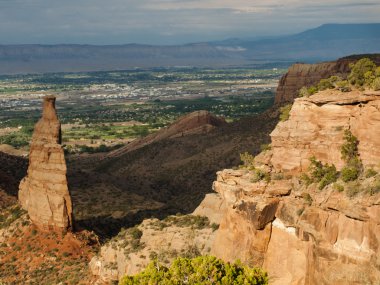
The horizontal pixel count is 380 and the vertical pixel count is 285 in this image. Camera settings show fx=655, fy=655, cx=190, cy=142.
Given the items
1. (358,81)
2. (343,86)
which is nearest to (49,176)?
(343,86)

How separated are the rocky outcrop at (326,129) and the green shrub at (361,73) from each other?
1267mm

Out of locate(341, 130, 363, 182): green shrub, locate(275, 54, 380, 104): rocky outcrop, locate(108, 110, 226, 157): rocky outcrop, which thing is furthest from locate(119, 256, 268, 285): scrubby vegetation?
locate(108, 110, 226, 157): rocky outcrop

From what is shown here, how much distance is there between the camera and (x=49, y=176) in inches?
1900

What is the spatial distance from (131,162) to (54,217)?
4471cm

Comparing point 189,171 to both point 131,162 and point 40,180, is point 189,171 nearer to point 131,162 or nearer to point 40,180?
point 131,162

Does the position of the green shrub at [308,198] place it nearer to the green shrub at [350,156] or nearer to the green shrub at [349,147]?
the green shrub at [350,156]

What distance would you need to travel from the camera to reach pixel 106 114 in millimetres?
199875

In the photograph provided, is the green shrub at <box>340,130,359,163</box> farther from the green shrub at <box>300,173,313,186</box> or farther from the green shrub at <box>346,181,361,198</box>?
the green shrub at <box>300,173,313,186</box>

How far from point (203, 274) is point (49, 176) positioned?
22.0 meters

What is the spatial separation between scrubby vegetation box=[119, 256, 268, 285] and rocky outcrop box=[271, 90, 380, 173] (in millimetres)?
5218

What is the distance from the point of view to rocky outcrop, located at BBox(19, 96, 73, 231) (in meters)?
47.7

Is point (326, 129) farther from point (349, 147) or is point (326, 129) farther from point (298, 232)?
point (298, 232)

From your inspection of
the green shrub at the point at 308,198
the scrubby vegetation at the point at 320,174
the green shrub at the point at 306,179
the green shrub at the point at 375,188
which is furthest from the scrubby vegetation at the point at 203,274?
the green shrub at the point at 375,188

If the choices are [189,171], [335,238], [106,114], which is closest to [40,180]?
[335,238]
